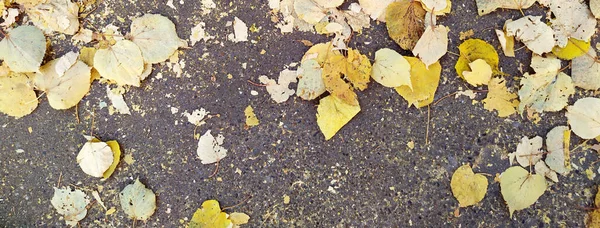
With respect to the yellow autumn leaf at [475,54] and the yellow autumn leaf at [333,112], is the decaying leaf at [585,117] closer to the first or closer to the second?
the yellow autumn leaf at [475,54]

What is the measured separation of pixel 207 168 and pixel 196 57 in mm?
403

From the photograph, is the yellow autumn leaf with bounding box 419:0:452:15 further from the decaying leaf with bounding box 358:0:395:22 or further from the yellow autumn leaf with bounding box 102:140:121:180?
the yellow autumn leaf with bounding box 102:140:121:180

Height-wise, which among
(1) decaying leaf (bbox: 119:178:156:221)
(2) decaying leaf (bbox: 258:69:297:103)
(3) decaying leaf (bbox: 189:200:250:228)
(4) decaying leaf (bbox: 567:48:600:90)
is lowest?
(3) decaying leaf (bbox: 189:200:250:228)

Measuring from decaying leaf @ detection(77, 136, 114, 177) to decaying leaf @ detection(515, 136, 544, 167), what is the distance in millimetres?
1449

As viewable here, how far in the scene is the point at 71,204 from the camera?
5.20 ft

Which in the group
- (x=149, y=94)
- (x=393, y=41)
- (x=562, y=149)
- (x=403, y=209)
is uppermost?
(x=393, y=41)

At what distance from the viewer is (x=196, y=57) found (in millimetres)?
1606

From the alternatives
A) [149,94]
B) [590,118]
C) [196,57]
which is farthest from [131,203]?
[590,118]

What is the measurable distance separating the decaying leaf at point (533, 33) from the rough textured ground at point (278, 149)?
4 cm

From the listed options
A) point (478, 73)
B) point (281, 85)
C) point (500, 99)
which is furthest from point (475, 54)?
point (281, 85)

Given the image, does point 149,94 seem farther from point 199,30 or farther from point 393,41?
point 393,41

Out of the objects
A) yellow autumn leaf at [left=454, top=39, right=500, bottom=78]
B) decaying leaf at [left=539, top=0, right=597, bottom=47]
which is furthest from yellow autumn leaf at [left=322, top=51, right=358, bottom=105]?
decaying leaf at [left=539, top=0, right=597, bottom=47]

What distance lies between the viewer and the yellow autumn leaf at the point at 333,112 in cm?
155

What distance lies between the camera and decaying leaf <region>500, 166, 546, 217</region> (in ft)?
5.03
